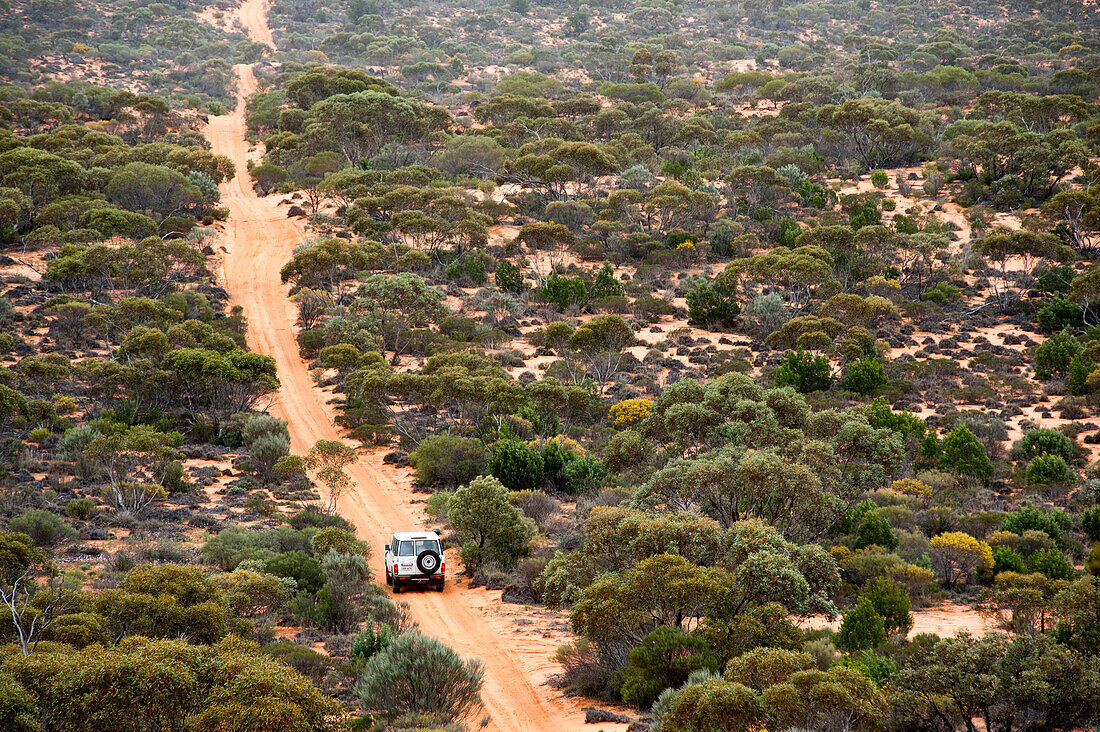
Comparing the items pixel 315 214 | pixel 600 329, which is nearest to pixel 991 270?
pixel 600 329

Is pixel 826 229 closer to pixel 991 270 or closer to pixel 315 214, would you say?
pixel 991 270

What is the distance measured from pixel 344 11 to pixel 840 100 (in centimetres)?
7308

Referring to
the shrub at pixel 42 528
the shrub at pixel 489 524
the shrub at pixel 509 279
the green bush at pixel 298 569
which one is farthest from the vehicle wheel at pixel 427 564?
the shrub at pixel 509 279

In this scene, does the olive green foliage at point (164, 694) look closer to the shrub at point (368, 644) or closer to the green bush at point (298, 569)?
the shrub at point (368, 644)

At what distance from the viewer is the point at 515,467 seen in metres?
25.4

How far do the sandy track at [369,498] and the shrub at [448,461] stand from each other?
108 centimetres

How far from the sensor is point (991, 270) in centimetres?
4562

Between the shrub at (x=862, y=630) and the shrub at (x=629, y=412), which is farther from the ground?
the shrub at (x=862, y=630)

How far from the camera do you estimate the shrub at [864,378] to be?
33031mm

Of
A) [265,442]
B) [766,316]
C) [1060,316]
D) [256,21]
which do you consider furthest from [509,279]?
[256,21]

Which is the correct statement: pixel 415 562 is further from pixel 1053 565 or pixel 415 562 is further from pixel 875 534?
pixel 1053 565

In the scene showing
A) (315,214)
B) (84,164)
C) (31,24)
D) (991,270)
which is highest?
(31,24)

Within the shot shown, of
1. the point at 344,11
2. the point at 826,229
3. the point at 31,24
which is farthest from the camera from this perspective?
the point at 344,11

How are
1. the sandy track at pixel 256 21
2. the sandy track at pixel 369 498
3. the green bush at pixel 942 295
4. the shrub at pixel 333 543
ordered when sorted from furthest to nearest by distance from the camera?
the sandy track at pixel 256 21 < the green bush at pixel 942 295 < the shrub at pixel 333 543 < the sandy track at pixel 369 498
